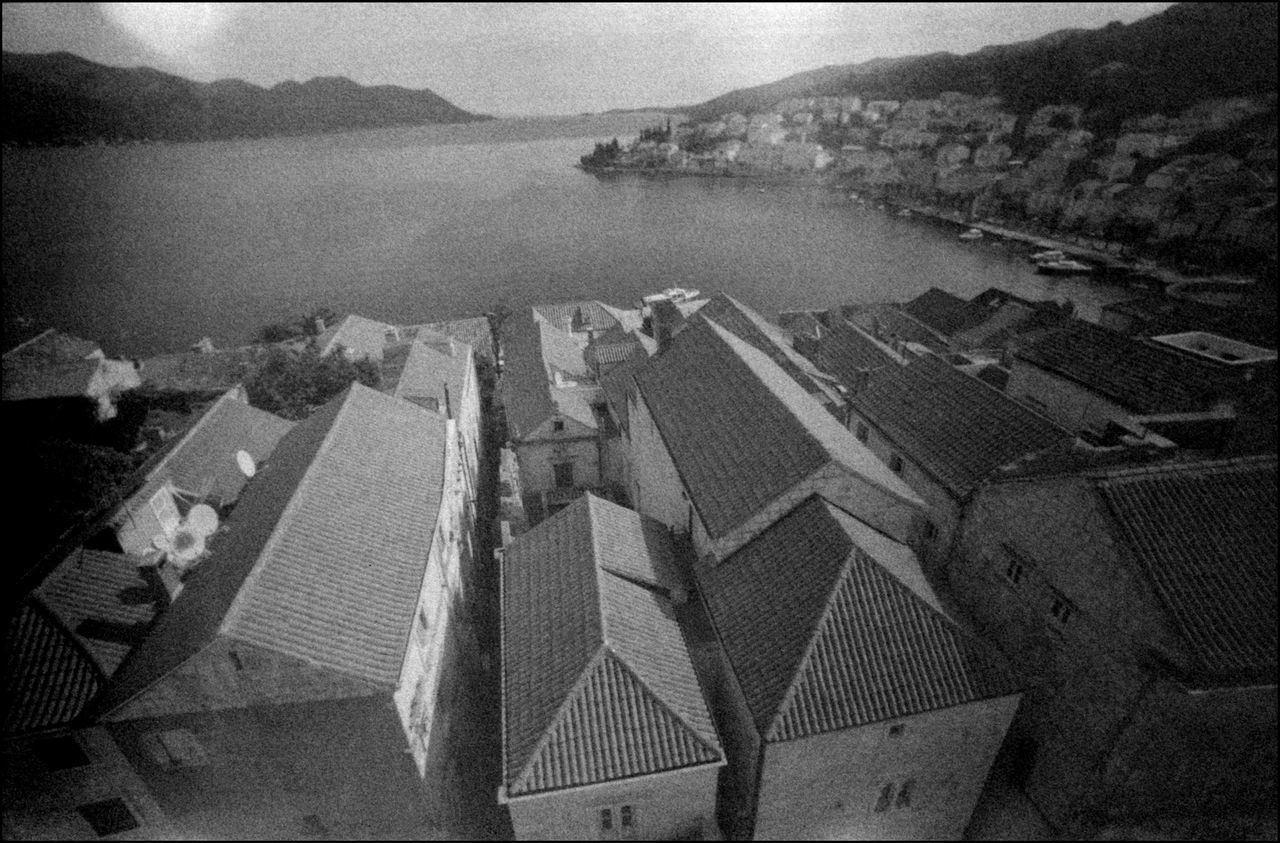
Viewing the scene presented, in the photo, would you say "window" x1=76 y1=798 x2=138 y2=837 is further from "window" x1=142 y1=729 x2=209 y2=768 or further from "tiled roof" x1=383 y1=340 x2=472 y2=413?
"tiled roof" x1=383 y1=340 x2=472 y2=413

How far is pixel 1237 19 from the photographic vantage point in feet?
139

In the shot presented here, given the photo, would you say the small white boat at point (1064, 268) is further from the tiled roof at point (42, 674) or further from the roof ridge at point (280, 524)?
the tiled roof at point (42, 674)

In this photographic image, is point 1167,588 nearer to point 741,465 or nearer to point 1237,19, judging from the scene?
point 741,465

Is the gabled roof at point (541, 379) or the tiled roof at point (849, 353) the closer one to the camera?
the gabled roof at point (541, 379)

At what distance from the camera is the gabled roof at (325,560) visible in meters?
13.7

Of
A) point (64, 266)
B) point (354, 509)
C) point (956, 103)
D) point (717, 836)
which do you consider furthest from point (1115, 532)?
point (956, 103)

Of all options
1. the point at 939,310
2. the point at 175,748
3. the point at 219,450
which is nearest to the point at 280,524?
the point at 175,748

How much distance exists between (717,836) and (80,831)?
57.2 ft

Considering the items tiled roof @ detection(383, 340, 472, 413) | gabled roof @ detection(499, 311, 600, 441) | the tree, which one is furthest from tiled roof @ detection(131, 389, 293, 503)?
gabled roof @ detection(499, 311, 600, 441)

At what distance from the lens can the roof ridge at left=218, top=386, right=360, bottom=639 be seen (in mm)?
13117

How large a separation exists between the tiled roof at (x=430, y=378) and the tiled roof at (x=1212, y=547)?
25.4 m

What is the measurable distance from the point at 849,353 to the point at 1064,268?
70319 mm

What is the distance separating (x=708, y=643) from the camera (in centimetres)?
1852

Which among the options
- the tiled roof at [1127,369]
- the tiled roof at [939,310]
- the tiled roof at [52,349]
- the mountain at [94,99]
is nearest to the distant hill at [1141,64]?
the tiled roof at [1127,369]
